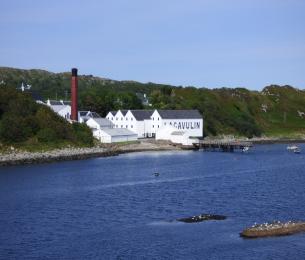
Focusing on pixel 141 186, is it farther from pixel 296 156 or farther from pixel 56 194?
pixel 296 156

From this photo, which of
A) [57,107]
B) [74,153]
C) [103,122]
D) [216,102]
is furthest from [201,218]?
[216,102]

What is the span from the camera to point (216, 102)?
147 meters

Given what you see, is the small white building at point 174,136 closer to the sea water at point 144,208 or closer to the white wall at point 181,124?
the white wall at point 181,124

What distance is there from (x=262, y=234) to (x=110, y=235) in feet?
28.8

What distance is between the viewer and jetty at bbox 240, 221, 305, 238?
36.4 meters

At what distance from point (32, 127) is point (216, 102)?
69.5m

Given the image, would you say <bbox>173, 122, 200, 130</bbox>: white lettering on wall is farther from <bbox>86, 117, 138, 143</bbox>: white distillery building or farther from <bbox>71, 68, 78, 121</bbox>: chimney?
<bbox>71, 68, 78, 121</bbox>: chimney

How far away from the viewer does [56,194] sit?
52.4 m

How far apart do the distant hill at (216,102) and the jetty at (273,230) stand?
211 feet

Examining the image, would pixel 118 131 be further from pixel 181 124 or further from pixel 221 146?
pixel 221 146

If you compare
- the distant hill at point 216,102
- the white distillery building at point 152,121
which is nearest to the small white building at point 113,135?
the white distillery building at point 152,121

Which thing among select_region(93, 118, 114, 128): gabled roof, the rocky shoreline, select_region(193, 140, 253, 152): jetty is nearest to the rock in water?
the rocky shoreline

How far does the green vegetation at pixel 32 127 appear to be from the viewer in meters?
81.6

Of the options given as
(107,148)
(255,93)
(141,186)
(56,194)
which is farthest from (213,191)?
(255,93)
